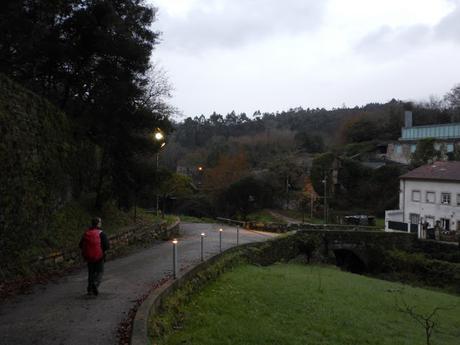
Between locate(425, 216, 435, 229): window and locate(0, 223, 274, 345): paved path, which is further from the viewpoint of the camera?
locate(425, 216, 435, 229): window

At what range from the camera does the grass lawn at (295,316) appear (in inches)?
349

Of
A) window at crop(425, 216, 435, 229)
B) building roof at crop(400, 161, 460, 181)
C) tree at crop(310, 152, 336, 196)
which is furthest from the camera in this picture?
tree at crop(310, 152, 336, 196)

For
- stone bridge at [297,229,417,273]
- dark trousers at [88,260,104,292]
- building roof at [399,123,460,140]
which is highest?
building roof at [399,123,460,140]

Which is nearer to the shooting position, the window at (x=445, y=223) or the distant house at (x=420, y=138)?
the window at (x=445, y=223)

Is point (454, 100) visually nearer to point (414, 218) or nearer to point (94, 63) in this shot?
point (414, 218)

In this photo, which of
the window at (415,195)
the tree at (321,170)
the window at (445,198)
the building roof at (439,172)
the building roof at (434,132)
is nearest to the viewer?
the window at (445,198)

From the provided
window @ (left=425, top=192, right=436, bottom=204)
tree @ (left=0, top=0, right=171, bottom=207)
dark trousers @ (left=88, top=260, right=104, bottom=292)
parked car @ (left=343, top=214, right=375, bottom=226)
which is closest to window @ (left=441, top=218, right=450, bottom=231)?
window @ (left=425, top=192, right=436, bottom=204)

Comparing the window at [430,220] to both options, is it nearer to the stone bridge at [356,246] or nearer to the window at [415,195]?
the window at [415,195]

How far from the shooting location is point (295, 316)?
36.2ft

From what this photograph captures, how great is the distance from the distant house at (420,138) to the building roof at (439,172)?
13.7 metres

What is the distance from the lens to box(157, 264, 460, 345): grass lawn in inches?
349

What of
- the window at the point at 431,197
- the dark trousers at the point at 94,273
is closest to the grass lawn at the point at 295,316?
the dark trousers at the point at 94,273

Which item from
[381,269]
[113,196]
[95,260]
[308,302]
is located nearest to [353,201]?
[381,269]

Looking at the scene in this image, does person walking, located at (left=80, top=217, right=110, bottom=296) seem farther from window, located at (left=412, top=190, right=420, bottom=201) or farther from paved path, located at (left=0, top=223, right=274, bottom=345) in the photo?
window, located at (left=412, top=190, right=420, bottom=201)
